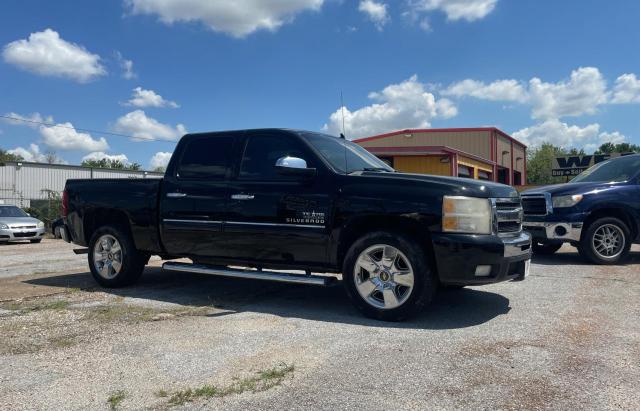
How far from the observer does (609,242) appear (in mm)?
8172

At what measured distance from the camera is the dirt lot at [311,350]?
305 cm

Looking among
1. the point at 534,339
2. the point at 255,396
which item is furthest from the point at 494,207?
the point at 255,396

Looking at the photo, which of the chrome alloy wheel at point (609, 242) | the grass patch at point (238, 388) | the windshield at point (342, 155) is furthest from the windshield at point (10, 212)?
the chrome alloy wheel at point (609, 242)

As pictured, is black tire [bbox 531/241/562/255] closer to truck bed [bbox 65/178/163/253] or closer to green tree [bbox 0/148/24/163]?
truck bed [bbox 65/178/163/253]

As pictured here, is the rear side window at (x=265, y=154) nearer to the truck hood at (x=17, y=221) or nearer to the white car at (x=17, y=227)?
the white car at (x=17, y=227)

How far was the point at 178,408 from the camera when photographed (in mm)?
2906

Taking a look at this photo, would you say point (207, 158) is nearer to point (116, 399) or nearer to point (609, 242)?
A: point (116, 399)


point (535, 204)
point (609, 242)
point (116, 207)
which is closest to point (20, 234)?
point (116, 207)

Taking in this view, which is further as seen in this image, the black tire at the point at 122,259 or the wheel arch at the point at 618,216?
the wheel arch at the point at 618,216

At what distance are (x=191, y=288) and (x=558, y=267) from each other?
18.2 feet

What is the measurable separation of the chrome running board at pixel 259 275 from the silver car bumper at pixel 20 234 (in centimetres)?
1280

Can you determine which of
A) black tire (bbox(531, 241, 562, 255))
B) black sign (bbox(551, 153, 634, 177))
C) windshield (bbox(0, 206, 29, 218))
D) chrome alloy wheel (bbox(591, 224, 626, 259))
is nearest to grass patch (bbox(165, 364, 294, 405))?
chrome alloy wheel (bbox(591, 224, 626, 259))

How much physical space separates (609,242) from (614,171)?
1.47 m

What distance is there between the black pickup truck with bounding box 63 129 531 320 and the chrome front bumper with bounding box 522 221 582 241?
3.46 metres
